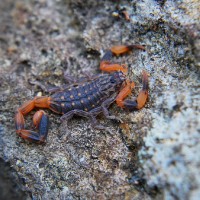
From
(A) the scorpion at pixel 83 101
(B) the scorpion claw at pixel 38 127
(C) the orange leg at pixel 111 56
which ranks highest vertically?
(C) the orange leg at pixel 111 56

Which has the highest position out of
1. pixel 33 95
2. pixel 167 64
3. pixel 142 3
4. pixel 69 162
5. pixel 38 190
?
pixel 142 3

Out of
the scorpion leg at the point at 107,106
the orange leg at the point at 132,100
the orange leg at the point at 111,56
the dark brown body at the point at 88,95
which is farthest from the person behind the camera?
the orange leg at the point at 111,56

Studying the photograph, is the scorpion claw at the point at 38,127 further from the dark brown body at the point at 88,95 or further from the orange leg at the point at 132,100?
the orange leg at the point at 132,100

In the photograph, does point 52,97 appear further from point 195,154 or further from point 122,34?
point 195,154

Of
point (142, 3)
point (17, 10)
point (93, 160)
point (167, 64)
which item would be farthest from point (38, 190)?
point (17, 10)

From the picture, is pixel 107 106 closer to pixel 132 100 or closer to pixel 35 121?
pixel 132 100

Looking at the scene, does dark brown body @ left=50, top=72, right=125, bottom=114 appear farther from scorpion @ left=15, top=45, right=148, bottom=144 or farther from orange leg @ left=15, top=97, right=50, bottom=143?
orange leg @ left=15, top=97, right=50, bottom=143

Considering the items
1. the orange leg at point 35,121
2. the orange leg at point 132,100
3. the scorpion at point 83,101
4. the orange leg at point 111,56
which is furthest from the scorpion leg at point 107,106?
the orange leg at point 35,121

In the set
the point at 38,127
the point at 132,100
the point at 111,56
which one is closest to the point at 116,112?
the point at 132,100
